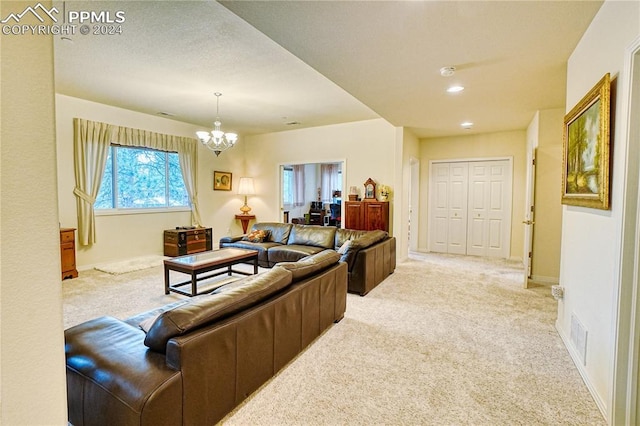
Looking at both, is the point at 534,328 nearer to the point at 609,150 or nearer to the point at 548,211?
the point at 609,150

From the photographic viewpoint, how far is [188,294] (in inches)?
Answer: 139

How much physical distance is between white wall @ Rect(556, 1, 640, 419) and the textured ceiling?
0.86ft

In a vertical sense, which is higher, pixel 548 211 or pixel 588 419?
pixel 548 211

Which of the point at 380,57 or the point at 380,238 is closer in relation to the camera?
the point at 380,57

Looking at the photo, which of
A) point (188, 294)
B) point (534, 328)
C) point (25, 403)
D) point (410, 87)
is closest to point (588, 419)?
point (534, 328)

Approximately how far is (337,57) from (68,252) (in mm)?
4675

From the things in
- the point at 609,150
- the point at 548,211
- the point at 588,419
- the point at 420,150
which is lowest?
the point at 588,419

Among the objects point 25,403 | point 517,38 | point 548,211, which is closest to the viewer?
point 25,403

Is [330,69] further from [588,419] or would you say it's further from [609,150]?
[588,419]

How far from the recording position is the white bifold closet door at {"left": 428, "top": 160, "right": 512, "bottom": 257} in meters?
6.16

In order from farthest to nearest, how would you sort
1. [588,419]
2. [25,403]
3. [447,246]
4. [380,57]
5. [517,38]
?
[447,246], [380,57], [517,38], [588,419], [25,403]

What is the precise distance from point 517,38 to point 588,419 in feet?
8.93

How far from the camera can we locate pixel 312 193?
35.9 ft

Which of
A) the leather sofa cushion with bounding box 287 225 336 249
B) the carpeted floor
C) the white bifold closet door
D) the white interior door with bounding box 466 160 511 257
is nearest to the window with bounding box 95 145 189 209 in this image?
the carpeted floor
